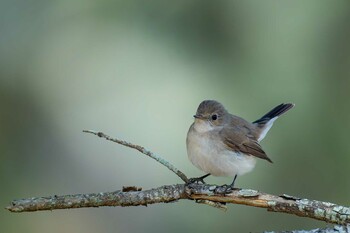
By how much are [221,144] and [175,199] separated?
1.01 metres

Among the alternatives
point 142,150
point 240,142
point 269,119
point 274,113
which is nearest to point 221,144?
point 240,142

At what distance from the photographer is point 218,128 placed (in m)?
4.52

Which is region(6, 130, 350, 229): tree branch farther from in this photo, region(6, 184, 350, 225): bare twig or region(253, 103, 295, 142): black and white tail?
region(253, 103, 295, 142): black and white tail

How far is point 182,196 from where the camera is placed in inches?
135

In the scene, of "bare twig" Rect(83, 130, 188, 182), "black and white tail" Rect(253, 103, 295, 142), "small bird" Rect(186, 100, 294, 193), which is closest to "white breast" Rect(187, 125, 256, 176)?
"small bird" Rect(186, 100, 294, 193)

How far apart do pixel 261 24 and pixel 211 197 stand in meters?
3.12

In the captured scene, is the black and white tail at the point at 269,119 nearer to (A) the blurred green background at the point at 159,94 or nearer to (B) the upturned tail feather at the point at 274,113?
(B) the upturned tail feather at the point at 274,113

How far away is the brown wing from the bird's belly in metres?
0.05

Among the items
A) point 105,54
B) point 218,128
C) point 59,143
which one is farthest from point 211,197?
point 105,54

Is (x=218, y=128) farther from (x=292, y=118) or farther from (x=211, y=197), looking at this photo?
(x=292, y=118)

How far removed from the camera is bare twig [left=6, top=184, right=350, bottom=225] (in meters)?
3.12

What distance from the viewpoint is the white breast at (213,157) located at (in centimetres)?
415

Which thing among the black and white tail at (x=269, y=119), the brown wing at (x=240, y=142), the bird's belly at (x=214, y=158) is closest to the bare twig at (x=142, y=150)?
the bird's belly at (x=214, y=158)

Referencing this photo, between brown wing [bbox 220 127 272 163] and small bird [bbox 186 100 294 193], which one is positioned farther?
brown wing [bbox 220 127 272 163]
